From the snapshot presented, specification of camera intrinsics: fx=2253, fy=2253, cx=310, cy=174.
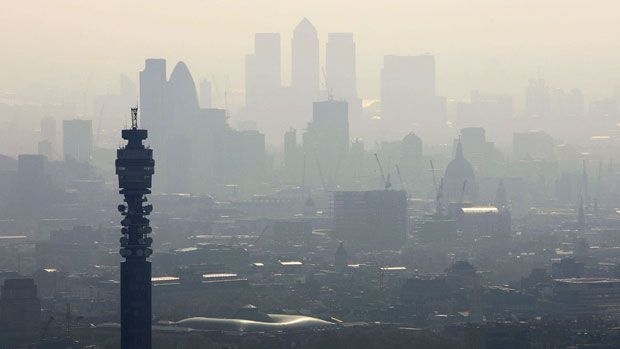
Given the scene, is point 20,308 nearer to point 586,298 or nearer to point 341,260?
point 586,298

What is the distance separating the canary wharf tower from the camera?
102750mm

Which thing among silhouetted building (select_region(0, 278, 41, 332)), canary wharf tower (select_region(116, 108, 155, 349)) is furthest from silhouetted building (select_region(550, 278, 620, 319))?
canary wharf tower (select_region(116, 108, 155, 349))

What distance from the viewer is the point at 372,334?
131375mm

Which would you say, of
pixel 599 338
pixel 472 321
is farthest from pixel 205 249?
pixel 599 338

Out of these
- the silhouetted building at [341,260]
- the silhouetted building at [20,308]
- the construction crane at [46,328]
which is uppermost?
the silhouetted building at [341,260]

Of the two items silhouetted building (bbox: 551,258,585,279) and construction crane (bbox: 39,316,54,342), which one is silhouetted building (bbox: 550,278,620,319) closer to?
silhouetted building (bbox: 551,258,585,279)

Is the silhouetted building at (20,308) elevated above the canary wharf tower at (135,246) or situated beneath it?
situated beneath

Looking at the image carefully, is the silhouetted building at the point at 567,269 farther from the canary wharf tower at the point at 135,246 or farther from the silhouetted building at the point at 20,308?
the canary wharf tower at the point at 135,246

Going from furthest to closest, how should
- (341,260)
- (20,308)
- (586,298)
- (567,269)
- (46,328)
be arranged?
(341,260) → (567,269) → (586,298) → (20,308) → (46,328)

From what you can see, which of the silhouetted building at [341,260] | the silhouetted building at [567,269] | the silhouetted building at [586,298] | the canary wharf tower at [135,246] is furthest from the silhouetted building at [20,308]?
the silhouetted building at [341,260]

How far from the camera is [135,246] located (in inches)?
4067

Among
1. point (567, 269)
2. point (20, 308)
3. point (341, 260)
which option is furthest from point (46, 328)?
point (341, 260)

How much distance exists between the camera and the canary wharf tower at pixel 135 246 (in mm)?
102750

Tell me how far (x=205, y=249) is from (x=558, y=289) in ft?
146
